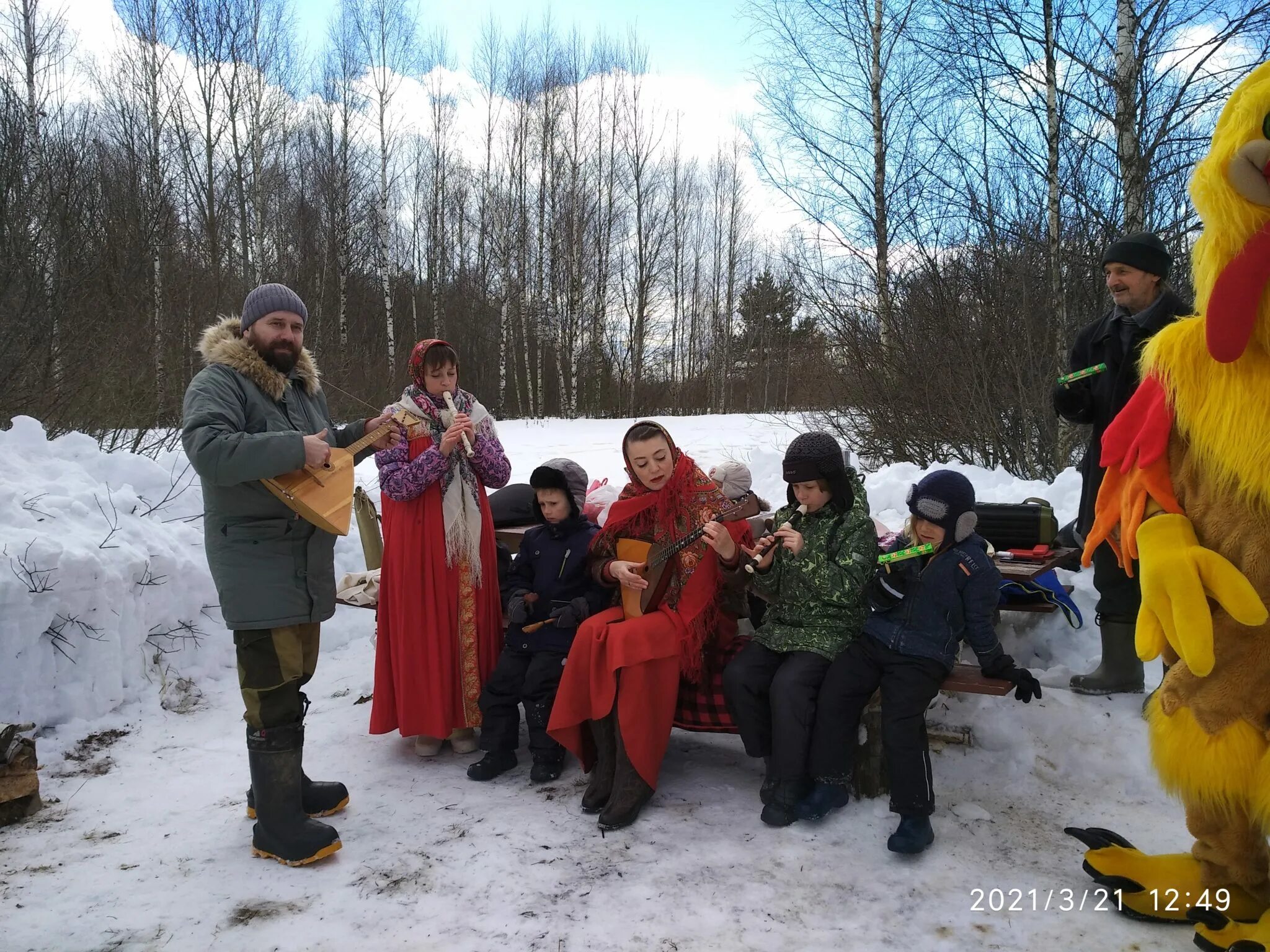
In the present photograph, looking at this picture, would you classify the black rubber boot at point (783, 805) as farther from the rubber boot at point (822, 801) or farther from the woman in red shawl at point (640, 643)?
the woman in red shawl at point (640, 643)

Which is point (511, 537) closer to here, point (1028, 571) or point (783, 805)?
point (783, 805)

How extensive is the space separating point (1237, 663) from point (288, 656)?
2.94 m

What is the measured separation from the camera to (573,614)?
353cm

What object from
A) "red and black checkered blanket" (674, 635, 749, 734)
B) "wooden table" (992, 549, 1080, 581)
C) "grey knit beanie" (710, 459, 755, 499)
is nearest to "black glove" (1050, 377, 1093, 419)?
"wooden table" (992, 549, 1080, 581)

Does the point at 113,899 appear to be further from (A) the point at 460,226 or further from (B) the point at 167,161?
(A) the point at 460,226

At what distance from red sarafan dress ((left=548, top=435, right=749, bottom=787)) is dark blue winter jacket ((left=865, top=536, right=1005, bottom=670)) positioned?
0.73m

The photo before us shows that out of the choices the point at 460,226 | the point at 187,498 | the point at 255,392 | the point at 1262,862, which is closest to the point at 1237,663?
the point at 1262,862

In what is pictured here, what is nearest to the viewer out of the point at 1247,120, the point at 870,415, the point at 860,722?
the point at 1247,120

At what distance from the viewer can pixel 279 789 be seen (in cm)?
281

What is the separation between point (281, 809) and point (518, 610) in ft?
4.02

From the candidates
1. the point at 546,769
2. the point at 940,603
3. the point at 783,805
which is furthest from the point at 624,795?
the point at 940,603

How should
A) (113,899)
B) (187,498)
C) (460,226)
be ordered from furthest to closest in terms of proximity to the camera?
1. (460,226)
2. (187,498)
3. (113,899)

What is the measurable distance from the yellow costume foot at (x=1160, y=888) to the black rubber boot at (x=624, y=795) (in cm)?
155

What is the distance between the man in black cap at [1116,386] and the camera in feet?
11.0
